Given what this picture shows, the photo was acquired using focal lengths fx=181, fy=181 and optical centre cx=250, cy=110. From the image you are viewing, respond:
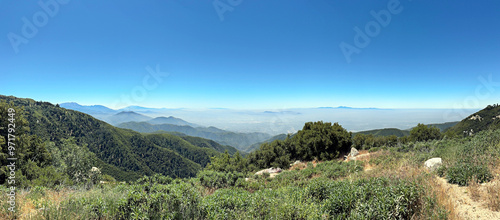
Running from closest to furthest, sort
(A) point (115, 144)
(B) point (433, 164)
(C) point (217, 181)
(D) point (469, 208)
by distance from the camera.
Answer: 1. (D) point (469, 208)
2. (B) point (433, 164)
3. (C) point (217, 181)
4. (A) point (115, 144)

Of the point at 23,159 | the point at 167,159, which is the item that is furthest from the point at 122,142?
the point at 23,159

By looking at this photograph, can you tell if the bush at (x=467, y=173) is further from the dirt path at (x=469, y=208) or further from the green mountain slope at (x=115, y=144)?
the green mountain slope at (x=115, y=144)

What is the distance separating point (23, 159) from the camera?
1570 centimetres

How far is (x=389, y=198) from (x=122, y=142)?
611 feet

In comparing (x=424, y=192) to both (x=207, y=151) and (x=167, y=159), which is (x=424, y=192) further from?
(x=207, y=151)

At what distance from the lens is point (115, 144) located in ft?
483

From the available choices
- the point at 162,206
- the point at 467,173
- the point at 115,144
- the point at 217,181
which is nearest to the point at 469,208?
the point at 467,173

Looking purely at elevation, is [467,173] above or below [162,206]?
above

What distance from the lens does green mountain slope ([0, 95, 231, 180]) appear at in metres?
131

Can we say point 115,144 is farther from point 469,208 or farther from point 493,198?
point 493,198

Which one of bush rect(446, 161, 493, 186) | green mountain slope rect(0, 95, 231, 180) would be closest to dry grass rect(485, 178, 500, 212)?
bush rect(446, 161, 493, 186)

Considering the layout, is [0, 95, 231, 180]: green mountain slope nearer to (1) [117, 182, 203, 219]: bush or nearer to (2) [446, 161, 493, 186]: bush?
(1) [117, 182, 203, 219]: bush

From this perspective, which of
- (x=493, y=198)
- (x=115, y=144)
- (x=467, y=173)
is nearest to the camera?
(x=493, y=198)

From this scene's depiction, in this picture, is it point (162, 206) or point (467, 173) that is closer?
point (162, 206)
